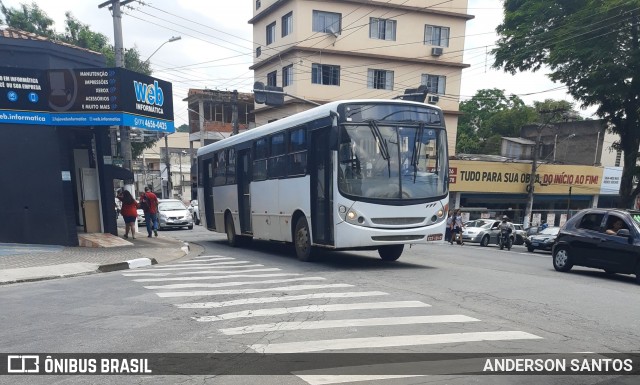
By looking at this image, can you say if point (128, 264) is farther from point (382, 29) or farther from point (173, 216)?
point (382, 29)

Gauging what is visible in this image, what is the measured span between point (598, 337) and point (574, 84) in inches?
902

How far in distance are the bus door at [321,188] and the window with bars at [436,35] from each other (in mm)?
30980

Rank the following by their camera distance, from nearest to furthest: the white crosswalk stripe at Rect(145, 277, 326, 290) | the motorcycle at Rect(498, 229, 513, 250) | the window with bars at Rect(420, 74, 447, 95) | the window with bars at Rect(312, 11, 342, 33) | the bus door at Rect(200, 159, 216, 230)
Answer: the white crosswalk stripe at Rect(145, 277, 326, 290) → the bus door at Rect(200, 159, 216, 230) → the motorcycle at Rect(498, 229, 513, 250) → the window with bars at Rect(312, 11, 342, 33) → the window with bars at Rect(420, 74, 447, 95)

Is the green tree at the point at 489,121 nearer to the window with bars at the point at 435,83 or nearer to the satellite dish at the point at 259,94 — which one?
the window with bars at the point at 435,83

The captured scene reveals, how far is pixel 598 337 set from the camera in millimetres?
6152

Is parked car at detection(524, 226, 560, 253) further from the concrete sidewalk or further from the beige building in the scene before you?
the concrete sidewalk

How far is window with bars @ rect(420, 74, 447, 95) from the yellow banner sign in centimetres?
786

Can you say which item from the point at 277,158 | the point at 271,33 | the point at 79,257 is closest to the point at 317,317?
the point at 277,158

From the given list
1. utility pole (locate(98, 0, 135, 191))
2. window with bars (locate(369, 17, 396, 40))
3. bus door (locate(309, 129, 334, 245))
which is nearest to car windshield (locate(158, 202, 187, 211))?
utility pole (locate(98, 0, 135, 191))

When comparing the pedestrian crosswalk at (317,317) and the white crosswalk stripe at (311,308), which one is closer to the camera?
the pedestrian crosswalk at (317,317)

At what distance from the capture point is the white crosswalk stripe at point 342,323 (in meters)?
6.28

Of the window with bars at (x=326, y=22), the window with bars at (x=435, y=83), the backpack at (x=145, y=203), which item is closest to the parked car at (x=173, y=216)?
the backpack at (x=145, y=203)

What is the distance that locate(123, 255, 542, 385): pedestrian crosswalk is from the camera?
5.63 m

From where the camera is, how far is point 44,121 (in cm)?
1460
